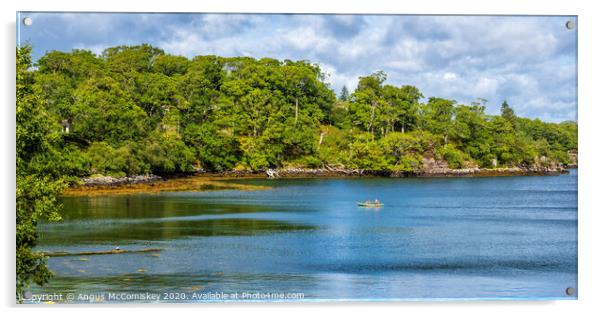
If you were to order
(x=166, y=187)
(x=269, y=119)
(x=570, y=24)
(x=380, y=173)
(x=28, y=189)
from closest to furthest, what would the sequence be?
(x=28, y=189) → (x=570, y=24) → (x=166, y=187) → (x=269, y=119) → (x=380, y=173)

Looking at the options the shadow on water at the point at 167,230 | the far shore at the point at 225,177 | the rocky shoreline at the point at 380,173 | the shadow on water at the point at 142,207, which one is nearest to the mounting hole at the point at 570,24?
the shadow on water at the point at 167,230

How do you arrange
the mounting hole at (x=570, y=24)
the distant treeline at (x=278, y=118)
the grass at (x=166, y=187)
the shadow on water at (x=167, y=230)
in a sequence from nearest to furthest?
the mounting hole at (x=570, y=24) → the shadow on water at (x=167, y=230) → the grass at (x=166, y=187) → the distant treeline at (x=278, y=118)

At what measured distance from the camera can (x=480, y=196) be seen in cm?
3662

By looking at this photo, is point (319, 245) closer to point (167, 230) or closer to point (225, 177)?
point (167, 230)

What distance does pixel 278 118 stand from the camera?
169ft

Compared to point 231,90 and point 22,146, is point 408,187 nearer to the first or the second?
point 231,90

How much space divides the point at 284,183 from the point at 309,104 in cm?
869

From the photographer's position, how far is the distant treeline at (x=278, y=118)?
47.1 m

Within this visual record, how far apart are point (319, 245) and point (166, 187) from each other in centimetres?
1830

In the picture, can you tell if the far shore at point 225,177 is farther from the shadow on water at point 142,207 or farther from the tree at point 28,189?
the tree at point 28,189

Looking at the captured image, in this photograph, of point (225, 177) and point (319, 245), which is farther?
point (225, 177)

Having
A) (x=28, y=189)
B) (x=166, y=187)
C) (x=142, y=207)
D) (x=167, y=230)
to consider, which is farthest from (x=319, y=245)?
(x=166, y=187)

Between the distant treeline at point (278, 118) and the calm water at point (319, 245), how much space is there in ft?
46.8
